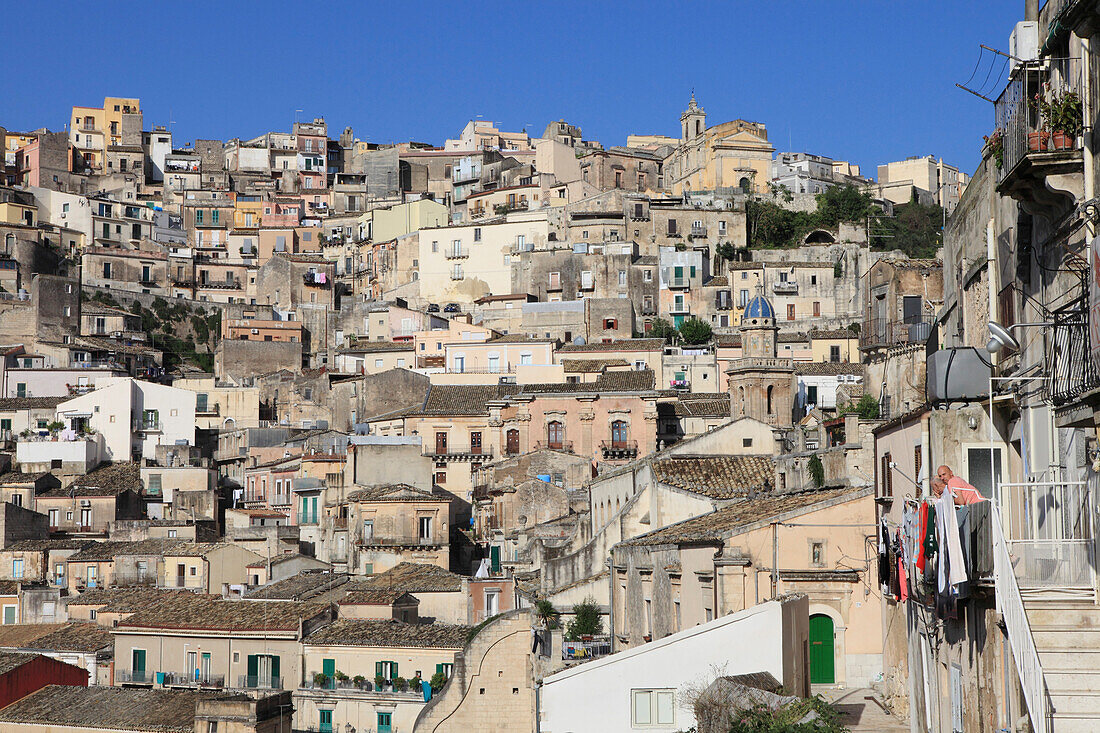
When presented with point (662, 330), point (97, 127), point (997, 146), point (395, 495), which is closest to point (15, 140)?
point (97, 127)

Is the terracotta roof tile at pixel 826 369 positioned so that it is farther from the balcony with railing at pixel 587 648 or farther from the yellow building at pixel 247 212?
the yellow building at pixel 247 212

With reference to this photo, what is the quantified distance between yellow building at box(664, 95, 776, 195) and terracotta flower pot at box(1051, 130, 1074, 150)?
9295cm

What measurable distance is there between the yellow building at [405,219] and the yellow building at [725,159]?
18340 millimetres

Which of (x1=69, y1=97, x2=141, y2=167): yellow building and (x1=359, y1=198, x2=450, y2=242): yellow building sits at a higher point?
(x1=69, y1=97, x2=141, y2=167): yellow building

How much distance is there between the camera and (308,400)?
8250cm

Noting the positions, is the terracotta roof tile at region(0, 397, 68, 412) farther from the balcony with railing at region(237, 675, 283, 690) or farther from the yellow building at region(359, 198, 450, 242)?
the balcony with railing at region(237, 675, 283, 690)

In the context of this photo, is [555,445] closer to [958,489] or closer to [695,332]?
[695,332]

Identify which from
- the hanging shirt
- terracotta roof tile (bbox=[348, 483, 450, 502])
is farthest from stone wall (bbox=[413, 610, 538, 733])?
terracotta roof tile (bbox=[348, 483, 450, 502])

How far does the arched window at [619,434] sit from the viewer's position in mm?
62031

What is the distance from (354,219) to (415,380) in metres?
42.9

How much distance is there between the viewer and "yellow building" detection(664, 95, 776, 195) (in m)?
107

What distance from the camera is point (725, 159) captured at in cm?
10781

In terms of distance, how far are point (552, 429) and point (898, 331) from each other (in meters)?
30.0

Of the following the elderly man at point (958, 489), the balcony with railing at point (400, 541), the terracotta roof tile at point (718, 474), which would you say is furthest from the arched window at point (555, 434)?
the elderly man at point (958, 489)
